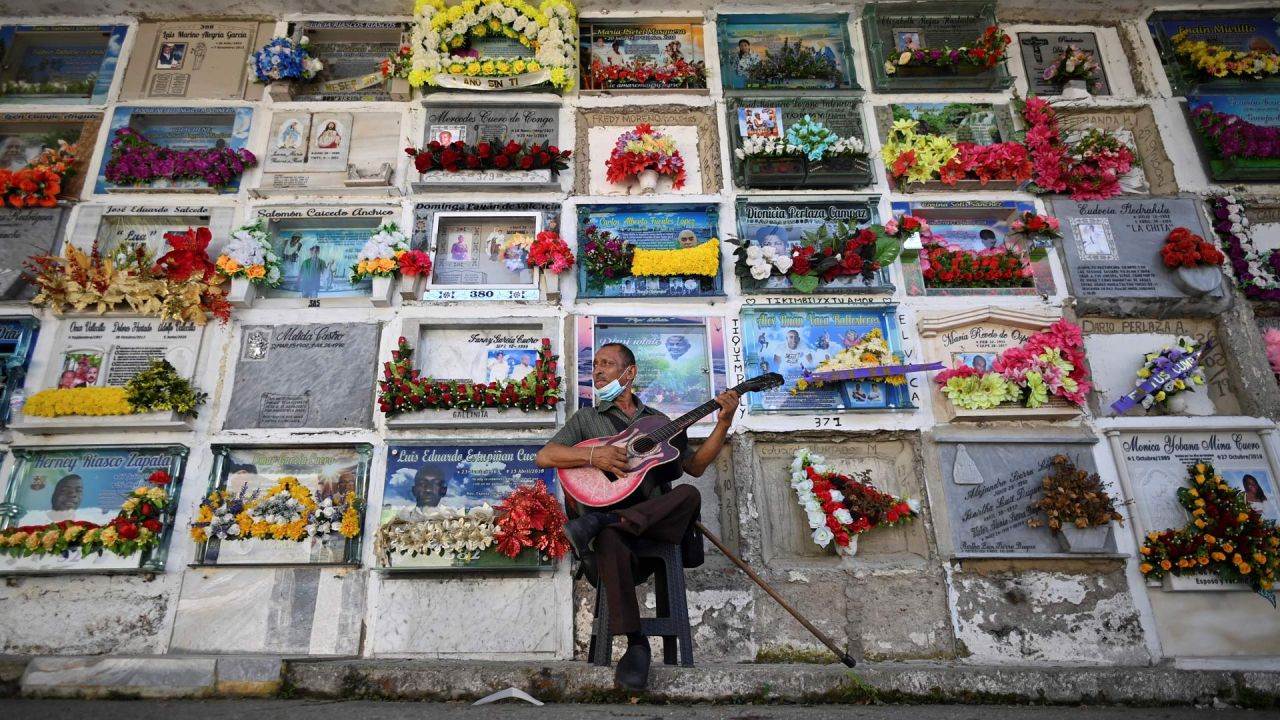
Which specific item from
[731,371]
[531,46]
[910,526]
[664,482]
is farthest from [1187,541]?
[531,46]

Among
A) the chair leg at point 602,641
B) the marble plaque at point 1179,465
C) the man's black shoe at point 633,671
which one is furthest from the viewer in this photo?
the marble plaque at point 1179,465

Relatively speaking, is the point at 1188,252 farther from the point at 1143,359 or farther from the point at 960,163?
the point at 960,163

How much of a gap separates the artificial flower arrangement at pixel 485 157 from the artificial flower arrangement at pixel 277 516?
124 inches

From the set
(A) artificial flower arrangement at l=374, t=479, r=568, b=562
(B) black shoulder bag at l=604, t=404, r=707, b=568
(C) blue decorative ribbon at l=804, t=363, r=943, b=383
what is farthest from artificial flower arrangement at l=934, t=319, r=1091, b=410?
(A) artificial flower arrangement at l=374, t=479, r=568, b=562

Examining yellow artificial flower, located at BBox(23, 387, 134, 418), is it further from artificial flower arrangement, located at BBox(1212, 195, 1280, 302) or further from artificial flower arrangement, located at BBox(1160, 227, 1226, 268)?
artificial flower arrangement, located at BBox(1212, 195, 1280, 302)

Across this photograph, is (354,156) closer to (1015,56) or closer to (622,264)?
(622,264)

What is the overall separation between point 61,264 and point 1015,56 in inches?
382

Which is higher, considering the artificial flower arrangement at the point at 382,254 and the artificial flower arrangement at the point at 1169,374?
the artificial flower arrangement at the point at 382,254

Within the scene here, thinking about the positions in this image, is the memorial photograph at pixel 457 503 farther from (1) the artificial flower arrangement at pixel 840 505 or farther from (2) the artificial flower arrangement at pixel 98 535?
(1) the artificial flower arrangement at pixel 840 505

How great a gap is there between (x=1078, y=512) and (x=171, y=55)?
378 inches

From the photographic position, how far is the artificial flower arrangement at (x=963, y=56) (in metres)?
7.23

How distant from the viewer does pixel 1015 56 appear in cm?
774

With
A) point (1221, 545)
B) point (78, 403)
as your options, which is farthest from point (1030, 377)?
point (78, 403)

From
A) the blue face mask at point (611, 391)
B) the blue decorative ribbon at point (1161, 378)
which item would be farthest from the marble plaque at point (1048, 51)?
the blue face mask at point (611, 391)
